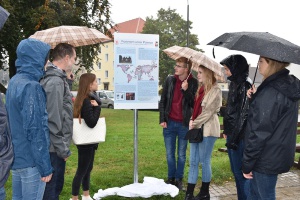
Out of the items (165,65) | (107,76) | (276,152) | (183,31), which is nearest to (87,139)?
(276,152)

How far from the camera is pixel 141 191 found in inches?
199

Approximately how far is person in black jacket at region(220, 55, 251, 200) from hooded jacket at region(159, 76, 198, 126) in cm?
98

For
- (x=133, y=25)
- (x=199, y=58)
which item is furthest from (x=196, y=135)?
(x=133, y=25)

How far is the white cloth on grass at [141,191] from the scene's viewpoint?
4961mm

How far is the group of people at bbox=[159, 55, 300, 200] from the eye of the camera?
3.06 metres

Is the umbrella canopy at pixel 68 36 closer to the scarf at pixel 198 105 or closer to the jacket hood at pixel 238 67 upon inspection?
the scarf at pixel 198 105

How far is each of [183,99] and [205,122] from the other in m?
0.76

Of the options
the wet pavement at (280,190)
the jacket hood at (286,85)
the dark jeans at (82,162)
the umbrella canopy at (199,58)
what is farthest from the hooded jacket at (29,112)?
the wet pavement at (280,190)

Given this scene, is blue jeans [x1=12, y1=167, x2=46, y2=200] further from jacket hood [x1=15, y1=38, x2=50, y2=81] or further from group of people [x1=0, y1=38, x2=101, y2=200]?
jacket hood [x1=15, y1=38, x2=50, y2=81]

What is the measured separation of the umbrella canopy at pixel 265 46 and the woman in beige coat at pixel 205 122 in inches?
46.9

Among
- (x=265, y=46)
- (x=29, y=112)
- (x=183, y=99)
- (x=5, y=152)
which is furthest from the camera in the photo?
(x=183, y=99)

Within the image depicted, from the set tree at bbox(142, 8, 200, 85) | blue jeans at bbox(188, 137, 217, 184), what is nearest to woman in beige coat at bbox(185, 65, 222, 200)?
blue jeans at bbox(188, 137, 217, 184)

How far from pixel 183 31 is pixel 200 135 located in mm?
47385

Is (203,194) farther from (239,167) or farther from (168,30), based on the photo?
(168,30)
